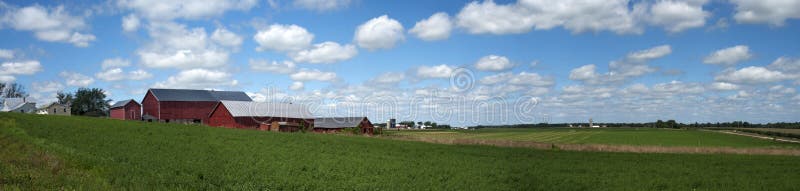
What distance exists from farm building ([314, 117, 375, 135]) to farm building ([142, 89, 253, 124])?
779 inches

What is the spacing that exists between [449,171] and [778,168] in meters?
19.1

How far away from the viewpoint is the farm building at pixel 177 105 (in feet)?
293

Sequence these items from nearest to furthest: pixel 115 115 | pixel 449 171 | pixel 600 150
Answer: pixel 449 171 < pixel 600 150 < pixel 115 115

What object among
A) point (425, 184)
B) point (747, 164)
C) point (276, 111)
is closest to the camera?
point (425, 184)

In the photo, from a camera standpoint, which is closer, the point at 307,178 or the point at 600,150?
the point at 307,178

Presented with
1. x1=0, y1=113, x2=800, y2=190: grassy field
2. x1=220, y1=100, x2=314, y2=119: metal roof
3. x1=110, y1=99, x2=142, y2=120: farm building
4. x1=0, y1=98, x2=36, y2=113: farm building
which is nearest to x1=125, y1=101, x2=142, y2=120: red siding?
x1=110, y1=99, x2=142, y2=120: farm building

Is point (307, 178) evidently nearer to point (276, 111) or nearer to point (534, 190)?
point (534, 190)

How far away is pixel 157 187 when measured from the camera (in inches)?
588

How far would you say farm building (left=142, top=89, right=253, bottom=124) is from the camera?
89.3 meters

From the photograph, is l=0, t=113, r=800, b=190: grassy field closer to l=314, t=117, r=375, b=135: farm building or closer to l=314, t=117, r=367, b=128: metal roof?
l=314, t=117, r=375, b=135: farm building

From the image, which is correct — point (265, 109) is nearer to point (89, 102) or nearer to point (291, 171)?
point (291, 171)

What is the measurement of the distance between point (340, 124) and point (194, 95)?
27.8 metres

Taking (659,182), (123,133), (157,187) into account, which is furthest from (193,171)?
(123,133)

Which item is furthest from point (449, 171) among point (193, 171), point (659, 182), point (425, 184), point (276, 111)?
point (276, 111)
